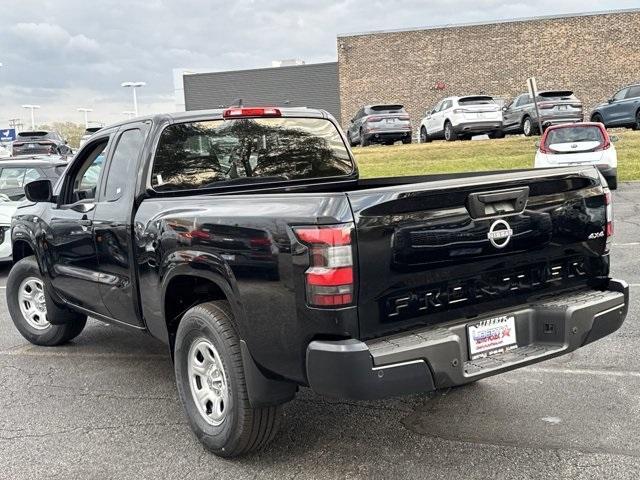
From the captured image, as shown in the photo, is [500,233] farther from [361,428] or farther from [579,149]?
[579,149]

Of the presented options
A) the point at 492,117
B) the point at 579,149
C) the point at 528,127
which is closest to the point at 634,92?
the point at 528,127

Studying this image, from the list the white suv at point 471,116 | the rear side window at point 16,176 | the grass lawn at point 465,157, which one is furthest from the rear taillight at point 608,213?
the white suv at point 471,116

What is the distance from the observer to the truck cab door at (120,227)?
4.48m

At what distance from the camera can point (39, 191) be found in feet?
18.0

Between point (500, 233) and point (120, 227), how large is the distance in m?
2.43

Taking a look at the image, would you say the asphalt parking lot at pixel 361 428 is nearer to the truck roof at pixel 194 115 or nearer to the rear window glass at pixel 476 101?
the truck roof at pixel 194 115

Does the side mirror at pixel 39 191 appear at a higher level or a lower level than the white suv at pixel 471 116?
lower

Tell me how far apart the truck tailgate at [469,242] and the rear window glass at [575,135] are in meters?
12.2

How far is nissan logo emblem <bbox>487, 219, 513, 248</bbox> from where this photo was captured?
339cm

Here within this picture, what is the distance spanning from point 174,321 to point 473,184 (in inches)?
79.3

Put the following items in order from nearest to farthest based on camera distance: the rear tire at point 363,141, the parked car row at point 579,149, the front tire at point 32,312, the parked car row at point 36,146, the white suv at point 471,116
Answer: the front tire at point 32,312, the parked car row at point 579,149, the white suv at point 471,116, the parked car row at point 36,146, the rear tire at point 363,141

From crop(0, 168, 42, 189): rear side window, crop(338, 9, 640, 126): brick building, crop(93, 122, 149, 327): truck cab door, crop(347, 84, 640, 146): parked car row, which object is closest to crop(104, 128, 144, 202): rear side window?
crop(93, 122, 149, 327): truck cab door

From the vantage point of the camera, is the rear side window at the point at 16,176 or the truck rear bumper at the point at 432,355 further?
the rear side window at the point at 16,176

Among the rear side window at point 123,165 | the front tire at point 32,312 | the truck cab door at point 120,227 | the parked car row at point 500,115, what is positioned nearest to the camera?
the truck cab door at point 120,227
